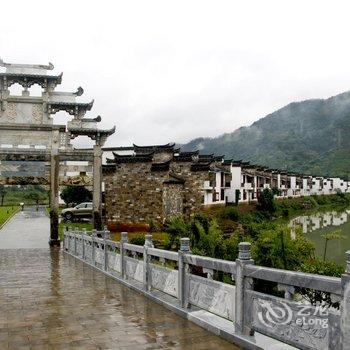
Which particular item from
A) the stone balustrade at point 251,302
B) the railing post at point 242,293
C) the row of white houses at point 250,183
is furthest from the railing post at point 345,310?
the row of white houses at point 250,183

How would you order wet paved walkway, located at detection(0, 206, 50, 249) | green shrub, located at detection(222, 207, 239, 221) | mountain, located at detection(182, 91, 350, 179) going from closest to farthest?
wet paved walkway, located at detection(0, 206, 50, 249) → green shrub, located at detection(222, 207, 239, 221) → mountain, located at detection(182, 91, 350, 179)

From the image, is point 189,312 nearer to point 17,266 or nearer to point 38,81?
point 17,266

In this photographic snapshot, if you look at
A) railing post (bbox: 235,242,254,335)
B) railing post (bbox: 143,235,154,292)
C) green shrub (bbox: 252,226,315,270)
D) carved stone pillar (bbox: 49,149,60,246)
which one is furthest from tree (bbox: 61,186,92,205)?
railing post (bbox: 235,242,254,335)

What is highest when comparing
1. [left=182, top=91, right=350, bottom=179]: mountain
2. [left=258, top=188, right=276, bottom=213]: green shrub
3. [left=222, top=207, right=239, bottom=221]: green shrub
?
[left=182, top=91, right=350, bottom=179]: mountain

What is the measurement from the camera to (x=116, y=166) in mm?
30422

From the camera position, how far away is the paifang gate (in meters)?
22.6

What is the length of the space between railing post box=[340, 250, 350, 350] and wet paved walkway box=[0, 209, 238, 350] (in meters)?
1.77

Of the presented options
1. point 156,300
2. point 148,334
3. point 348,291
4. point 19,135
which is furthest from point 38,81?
point 348,291

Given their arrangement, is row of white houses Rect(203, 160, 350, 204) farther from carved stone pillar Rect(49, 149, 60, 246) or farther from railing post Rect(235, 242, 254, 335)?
railing post Rect(235, 242, 254, 335)

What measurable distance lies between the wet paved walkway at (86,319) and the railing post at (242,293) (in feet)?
0.84

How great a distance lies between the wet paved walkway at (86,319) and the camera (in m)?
5.70

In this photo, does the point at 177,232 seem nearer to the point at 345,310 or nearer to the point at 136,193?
the point at 136,193

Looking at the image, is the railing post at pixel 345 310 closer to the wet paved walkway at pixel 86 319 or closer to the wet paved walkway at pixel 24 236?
the wet paved walkway at pixel 86 319

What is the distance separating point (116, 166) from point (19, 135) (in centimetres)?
835
